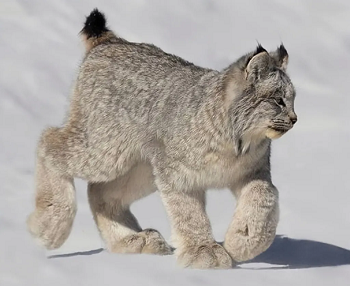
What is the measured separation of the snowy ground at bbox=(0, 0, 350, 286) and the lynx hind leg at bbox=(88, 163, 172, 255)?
0.15 metres

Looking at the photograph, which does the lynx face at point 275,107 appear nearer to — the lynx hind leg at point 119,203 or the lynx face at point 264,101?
the lynx face at point 264,101

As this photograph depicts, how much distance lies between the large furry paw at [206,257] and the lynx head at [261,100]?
1.87 feet

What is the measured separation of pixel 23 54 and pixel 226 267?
5.25 meters

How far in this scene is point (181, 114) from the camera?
645 centimetres

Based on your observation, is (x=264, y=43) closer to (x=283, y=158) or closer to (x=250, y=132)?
(x=283, y=158)

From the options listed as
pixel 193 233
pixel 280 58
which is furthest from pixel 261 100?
pixel 193 233

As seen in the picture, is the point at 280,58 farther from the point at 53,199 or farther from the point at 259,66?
the point at 53,199

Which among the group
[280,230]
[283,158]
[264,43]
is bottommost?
[280,230]

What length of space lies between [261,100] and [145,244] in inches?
49.1

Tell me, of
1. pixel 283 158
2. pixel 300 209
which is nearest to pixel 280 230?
pixel 300 209

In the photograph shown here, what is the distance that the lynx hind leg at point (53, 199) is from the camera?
6.95 m

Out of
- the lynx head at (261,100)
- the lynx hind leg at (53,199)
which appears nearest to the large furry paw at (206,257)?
the lynx head at (261,100)

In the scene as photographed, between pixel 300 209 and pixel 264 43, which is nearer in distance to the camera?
pixel 300 209

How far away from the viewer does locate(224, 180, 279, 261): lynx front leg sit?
604 cm
